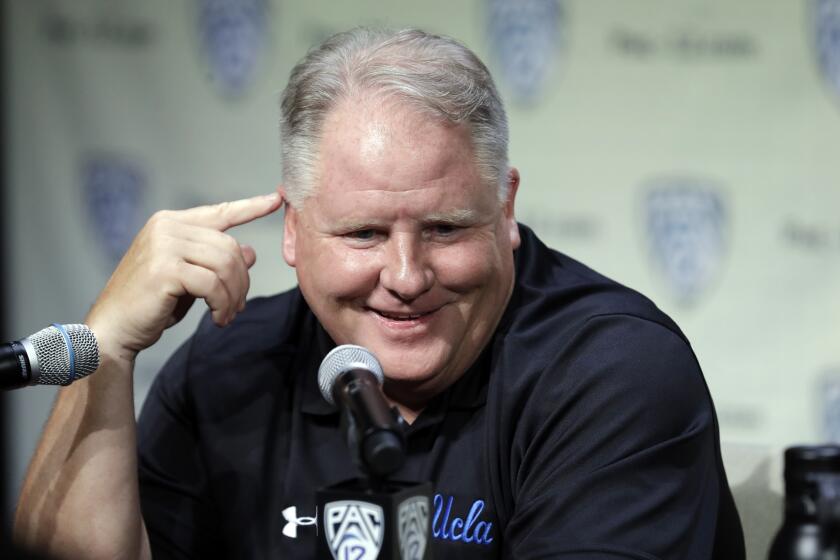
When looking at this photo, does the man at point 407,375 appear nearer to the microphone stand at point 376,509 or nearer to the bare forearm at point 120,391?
the bare forearm at point 120,391

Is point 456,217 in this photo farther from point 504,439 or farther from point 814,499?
point 814,499

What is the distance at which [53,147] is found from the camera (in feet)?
13.8

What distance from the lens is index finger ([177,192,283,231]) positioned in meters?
2.22

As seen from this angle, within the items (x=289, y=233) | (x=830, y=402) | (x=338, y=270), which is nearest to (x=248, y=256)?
(x=289, y=233)

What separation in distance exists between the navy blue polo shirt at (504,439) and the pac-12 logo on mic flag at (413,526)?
0.47 m

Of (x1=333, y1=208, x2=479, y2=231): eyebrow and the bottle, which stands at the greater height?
(x1=333, y1=208, x2=479, y2=231): eyebrow

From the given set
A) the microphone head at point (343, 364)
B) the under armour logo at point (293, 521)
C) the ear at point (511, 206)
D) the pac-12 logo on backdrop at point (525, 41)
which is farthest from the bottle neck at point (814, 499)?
the pac-12 logo on backdrop at point (525, 41)

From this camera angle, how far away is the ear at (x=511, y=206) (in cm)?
221

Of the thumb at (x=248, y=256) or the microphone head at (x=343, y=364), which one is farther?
the thumb at (x=248, y=256)

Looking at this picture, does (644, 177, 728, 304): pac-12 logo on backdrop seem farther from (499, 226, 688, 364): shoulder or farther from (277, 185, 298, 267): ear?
(277, 185, 298, 267): ear

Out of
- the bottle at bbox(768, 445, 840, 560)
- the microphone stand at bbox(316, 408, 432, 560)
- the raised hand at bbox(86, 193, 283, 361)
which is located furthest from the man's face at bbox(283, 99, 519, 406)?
the bottle at bbox(768, 445, 840, 560)

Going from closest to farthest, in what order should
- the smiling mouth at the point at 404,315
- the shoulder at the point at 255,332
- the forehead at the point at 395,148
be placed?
the forehead at the point at 395,148 < the smiling mouth at the point at 404,315 < the shoulder at the point at 255,332

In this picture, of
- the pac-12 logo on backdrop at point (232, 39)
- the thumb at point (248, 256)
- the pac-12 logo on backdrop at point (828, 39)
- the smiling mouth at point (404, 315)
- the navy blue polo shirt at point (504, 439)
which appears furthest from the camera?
the pac-12 logo on backdrop at point (232, 39)

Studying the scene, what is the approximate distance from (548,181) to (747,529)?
6.22 ft
